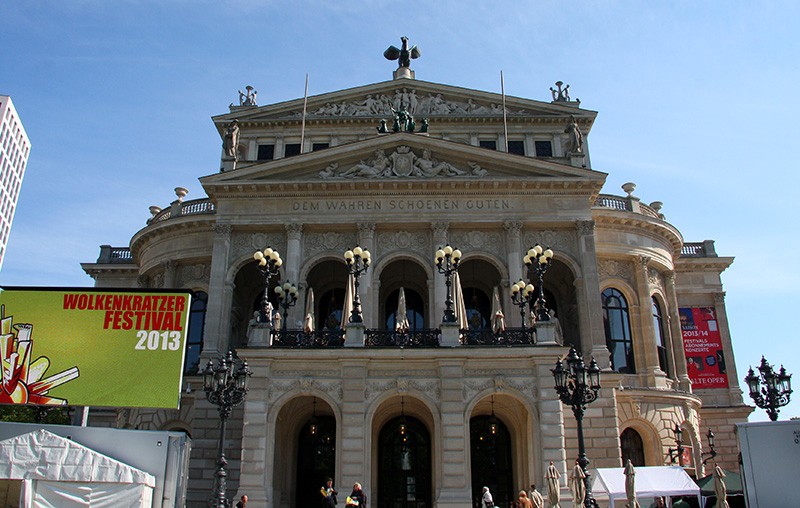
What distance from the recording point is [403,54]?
A: 4831cm

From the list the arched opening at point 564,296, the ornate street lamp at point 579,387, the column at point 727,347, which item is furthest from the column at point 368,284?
the column at point 727,347

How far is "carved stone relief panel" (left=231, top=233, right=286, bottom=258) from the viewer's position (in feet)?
120

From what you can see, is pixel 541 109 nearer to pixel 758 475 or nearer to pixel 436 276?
pixel 436 276

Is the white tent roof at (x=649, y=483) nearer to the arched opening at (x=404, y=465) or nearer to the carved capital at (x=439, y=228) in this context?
the arched opening at (x=404, y=465)

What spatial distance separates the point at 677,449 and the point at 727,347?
13.0 meters

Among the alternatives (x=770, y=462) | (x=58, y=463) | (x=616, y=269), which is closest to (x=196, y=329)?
(x=616, y=269)

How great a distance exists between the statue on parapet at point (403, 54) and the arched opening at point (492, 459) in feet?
84.3

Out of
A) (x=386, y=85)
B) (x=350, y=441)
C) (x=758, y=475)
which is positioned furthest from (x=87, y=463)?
(x=386, y=85)

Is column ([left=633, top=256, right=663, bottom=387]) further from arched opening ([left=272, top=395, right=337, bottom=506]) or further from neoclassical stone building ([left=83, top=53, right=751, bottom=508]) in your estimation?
arched opening ([left=272, top=395, right=337, bottom=506])

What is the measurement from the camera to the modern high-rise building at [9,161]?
99.8 m

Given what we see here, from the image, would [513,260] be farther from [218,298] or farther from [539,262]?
[218,298]

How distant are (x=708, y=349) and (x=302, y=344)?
28656mm

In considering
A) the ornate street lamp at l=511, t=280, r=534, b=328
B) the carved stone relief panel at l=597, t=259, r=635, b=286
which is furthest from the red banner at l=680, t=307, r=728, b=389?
the ornate street lamp at l=511, t=280, r=534, b=328

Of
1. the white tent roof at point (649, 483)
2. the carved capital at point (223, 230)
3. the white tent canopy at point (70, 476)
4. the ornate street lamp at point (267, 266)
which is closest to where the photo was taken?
the white tent canopy at point (70, 476)
